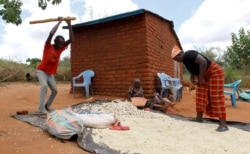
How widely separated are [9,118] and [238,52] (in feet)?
56.0

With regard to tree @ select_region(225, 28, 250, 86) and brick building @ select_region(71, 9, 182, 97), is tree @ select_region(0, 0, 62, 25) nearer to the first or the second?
brick building @ select_region(71, 9, 182, 97)

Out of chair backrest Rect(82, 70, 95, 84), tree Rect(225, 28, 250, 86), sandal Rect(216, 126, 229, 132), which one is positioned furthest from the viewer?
tree Rect(225, 28, 250, 86)

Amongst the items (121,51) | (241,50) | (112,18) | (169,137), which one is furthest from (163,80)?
(241,50)

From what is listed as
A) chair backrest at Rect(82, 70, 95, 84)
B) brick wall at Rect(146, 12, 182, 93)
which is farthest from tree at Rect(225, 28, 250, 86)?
chair backrest at Rect(82, 70, 95, 84)

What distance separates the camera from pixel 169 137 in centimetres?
418

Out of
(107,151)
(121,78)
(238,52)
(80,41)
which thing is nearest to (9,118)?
(107,151)

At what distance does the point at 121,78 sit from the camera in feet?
26.6

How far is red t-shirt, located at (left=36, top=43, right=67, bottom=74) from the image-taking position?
18.6 feet

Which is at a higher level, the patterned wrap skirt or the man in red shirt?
the man in red shirt

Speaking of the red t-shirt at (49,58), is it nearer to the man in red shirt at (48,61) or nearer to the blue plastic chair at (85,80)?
the man in red shirt at (48,61)

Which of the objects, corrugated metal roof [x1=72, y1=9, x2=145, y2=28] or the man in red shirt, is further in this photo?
corrugated metal roof [x1=72, y1=9, x2=145, y2=28]

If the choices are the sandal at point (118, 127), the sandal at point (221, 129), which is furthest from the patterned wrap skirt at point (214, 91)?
the sandal at point (118, 127)

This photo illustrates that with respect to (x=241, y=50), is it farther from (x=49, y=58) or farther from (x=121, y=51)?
(x=49, y=58)

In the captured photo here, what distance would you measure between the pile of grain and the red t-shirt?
170cm
